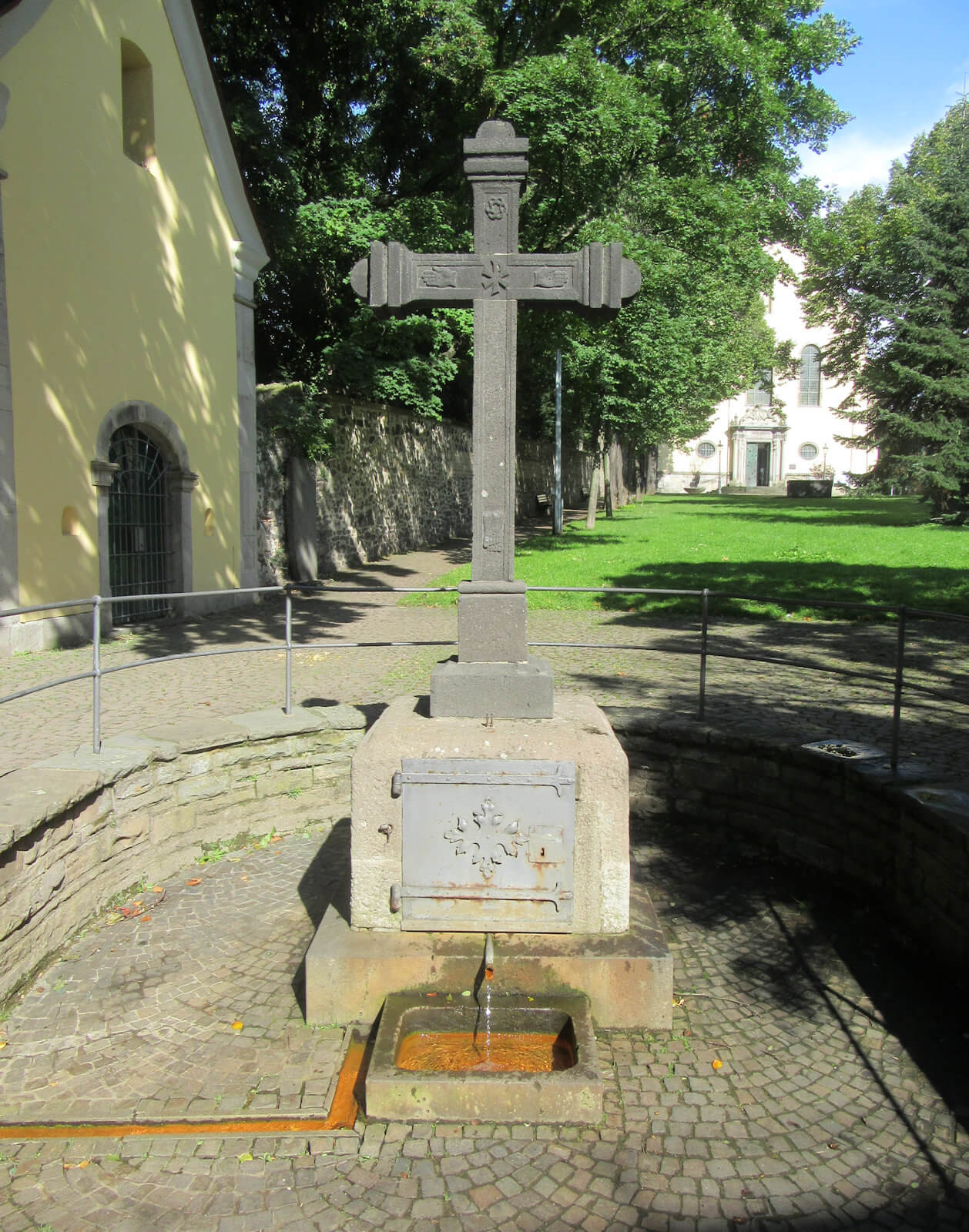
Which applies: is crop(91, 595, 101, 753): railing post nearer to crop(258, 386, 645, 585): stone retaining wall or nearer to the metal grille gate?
the metal grille gate

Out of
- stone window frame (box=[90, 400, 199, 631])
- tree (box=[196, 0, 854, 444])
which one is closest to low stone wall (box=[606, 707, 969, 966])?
stone window frame (box=[90, 400, 199, 631])

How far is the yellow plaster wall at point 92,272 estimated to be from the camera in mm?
9125

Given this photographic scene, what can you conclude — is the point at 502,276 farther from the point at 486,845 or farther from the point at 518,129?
the point at 518,129

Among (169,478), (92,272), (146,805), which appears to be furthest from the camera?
(169,478)

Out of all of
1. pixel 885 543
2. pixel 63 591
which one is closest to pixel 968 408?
pixel 885 543

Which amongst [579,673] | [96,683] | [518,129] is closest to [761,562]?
[518,129]

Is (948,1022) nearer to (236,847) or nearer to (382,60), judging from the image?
(236,847)

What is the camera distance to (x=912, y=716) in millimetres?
6684

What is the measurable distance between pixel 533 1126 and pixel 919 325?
90.7 feet

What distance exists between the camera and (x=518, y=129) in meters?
14.7

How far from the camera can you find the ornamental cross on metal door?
4047mm

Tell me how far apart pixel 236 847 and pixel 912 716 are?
4.93 metres

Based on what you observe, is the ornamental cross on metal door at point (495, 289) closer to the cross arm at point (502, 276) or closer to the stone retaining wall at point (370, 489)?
the cross arm at point (502, 276)

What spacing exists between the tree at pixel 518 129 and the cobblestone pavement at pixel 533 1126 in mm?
13793
